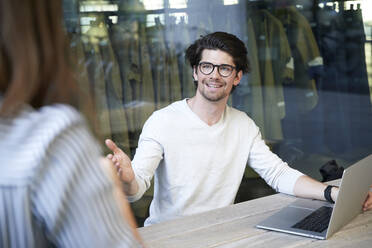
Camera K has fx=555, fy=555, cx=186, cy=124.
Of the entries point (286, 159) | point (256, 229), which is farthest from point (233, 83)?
point (286, 159)

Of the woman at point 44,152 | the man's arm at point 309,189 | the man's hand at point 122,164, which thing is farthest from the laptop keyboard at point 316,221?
the woman at point 44,152

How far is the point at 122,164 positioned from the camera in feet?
6.00

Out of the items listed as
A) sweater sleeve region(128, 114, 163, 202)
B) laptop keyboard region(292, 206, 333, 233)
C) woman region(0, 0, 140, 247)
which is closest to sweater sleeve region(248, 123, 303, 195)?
laptop keyboard region(292, 206, 333, 233)

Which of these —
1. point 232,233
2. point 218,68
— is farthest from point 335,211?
point 218,68

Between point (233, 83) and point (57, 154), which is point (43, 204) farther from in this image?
point (233, 83)

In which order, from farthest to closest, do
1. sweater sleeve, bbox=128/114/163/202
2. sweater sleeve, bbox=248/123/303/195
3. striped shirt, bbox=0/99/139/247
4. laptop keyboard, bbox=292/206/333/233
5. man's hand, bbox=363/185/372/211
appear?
1. sweater sleeve, bbox=248/123/303/195
2. sweater sleeve, bbox=128/114/163/202
3. man's hand, bbox=363/185/372/211
4. laptop keyboard, bbox=292/206/333/233
5. striped shirt, bbox=0/99/139/247

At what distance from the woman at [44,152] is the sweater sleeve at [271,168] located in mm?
1543

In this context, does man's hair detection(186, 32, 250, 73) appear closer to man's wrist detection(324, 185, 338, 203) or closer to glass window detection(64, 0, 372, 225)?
glass window detection(64, 0, 372, 225)

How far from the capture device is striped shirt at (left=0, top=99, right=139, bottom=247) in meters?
0.64

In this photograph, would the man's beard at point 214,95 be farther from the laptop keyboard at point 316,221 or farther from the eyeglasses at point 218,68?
the laptop keyboard at point 316,221

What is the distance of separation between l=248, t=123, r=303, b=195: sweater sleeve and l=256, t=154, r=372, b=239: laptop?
0.67 feet

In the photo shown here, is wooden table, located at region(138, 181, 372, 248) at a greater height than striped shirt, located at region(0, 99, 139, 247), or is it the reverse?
striped shirt, located at region(0, 99, 139, 247)

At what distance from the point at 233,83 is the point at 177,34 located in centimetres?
87

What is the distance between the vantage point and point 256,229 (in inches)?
68.6
